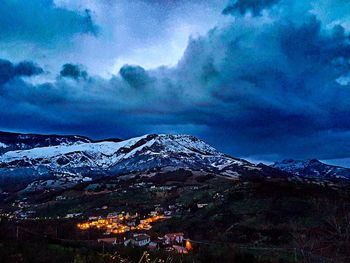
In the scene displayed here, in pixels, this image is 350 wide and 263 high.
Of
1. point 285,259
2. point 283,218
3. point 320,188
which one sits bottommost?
point 285,259

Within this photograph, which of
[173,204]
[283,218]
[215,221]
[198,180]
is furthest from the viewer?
[198,180]

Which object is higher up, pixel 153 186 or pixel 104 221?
pixel 153 186

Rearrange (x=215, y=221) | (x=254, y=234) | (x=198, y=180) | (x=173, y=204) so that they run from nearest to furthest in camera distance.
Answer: (x=254, y=234), (x=215, y=221), (x=173, y=204), (x=198, y=180)

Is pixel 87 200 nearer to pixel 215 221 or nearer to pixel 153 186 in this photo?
pixel 153 186

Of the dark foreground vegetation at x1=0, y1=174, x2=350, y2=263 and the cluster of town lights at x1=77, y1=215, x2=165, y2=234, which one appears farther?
the cluster of town lights at x1=77, y1=215, x2=165, y2=234

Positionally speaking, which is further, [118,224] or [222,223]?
[118,224]

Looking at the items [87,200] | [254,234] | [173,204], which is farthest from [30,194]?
[254,234]

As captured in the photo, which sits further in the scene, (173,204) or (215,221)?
(173,204)

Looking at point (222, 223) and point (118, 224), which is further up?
point (118, 224)

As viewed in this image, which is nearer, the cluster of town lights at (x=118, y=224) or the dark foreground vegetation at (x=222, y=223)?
the dark foreground vegetation at (x=222, y=223)

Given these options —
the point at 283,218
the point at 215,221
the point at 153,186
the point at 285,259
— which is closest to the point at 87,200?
the point at 153,186
